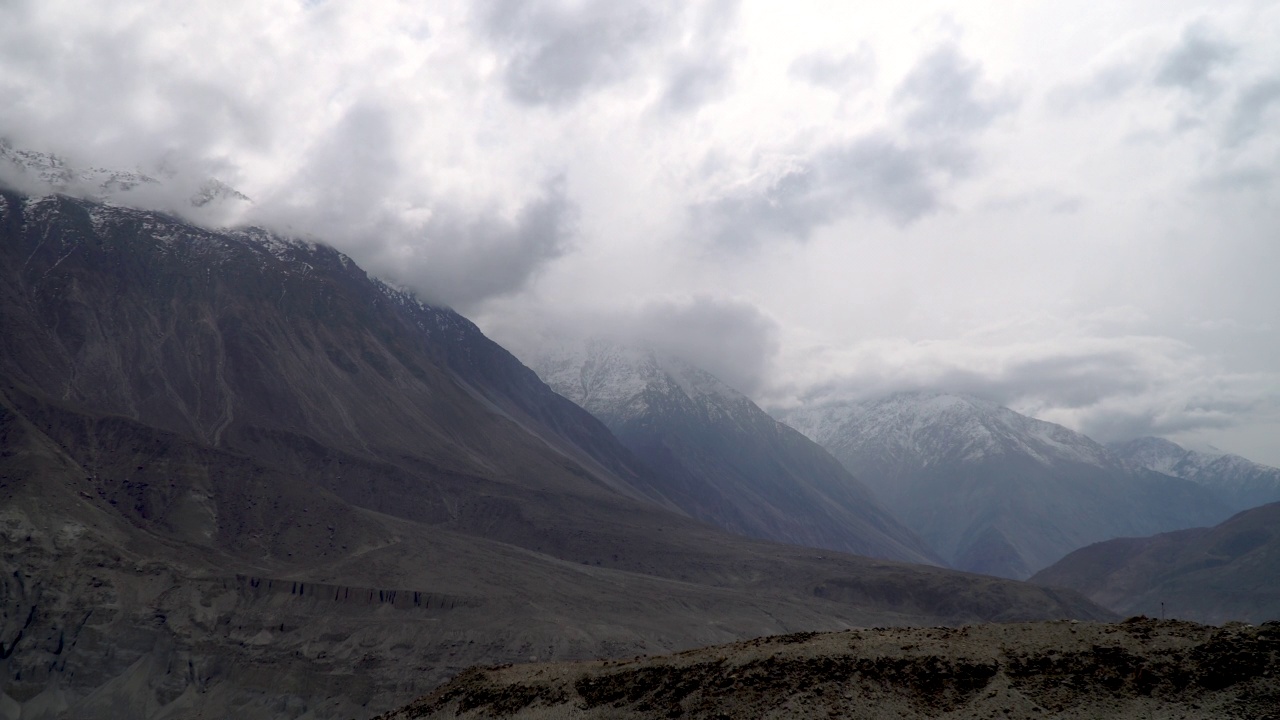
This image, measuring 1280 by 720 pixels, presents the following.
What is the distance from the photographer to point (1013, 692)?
121 ft

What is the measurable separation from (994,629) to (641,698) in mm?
17137

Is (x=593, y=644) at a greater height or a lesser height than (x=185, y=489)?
lesser

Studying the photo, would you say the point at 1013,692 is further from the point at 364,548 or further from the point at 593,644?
the point at 364,548

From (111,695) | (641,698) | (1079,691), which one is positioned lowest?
(111,695)

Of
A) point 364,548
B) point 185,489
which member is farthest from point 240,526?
point 364,548

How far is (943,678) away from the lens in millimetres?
38844

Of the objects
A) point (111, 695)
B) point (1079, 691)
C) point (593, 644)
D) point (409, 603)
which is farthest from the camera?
point (409, 603)

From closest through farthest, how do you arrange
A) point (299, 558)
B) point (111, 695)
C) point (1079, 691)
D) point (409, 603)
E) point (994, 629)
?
point (1079, 691)
point (994, 629)
point (111, 695)
point (409, 603)
point (299, 558)

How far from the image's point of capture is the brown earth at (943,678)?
113 ft

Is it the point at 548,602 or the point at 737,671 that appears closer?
the point at 737,671

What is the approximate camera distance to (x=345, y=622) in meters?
158

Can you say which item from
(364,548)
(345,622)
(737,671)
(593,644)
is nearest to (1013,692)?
(737,671)

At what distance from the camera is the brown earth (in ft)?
113

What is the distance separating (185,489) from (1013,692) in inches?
7674
